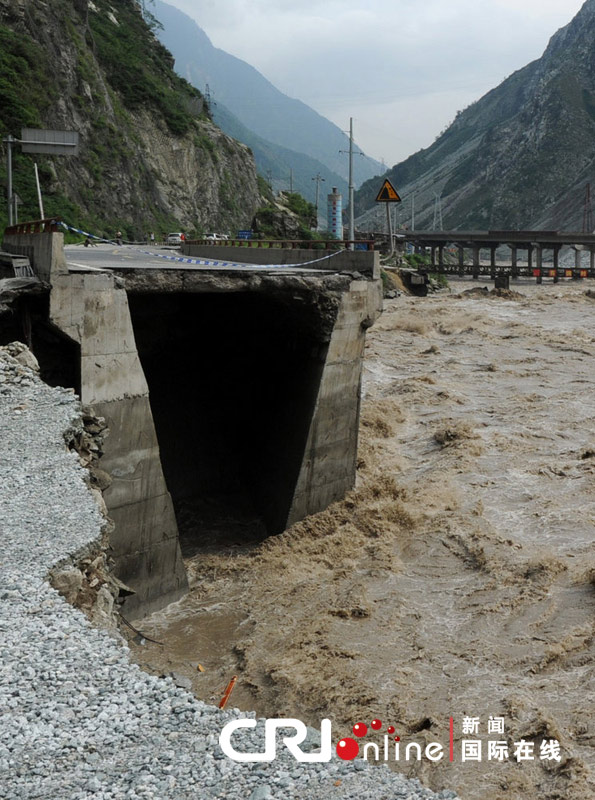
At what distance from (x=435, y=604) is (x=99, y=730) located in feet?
28.6

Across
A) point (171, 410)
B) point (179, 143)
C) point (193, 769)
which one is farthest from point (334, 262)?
point (179, 143)

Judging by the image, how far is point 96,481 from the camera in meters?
11.0

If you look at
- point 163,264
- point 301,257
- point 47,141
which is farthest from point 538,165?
point 163,264

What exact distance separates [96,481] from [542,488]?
429 inches

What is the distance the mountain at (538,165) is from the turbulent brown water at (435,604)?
109097mm

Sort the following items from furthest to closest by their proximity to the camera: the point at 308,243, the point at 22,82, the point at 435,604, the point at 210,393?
the point at 22,82, the point at 210,393, the point at 308,243, the point at 435,604

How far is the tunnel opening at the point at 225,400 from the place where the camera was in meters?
17.7

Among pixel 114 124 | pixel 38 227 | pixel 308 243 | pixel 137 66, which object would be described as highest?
pixel 137 66

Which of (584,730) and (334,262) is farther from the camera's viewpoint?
(334,262)

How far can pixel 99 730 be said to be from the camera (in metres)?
5.31

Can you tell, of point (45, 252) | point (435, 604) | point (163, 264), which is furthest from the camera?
point (163, 264)

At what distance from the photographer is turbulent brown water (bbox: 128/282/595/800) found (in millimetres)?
10031

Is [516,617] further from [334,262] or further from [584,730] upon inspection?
[334,262]

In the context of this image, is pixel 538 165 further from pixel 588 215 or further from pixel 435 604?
pixel 435 604
